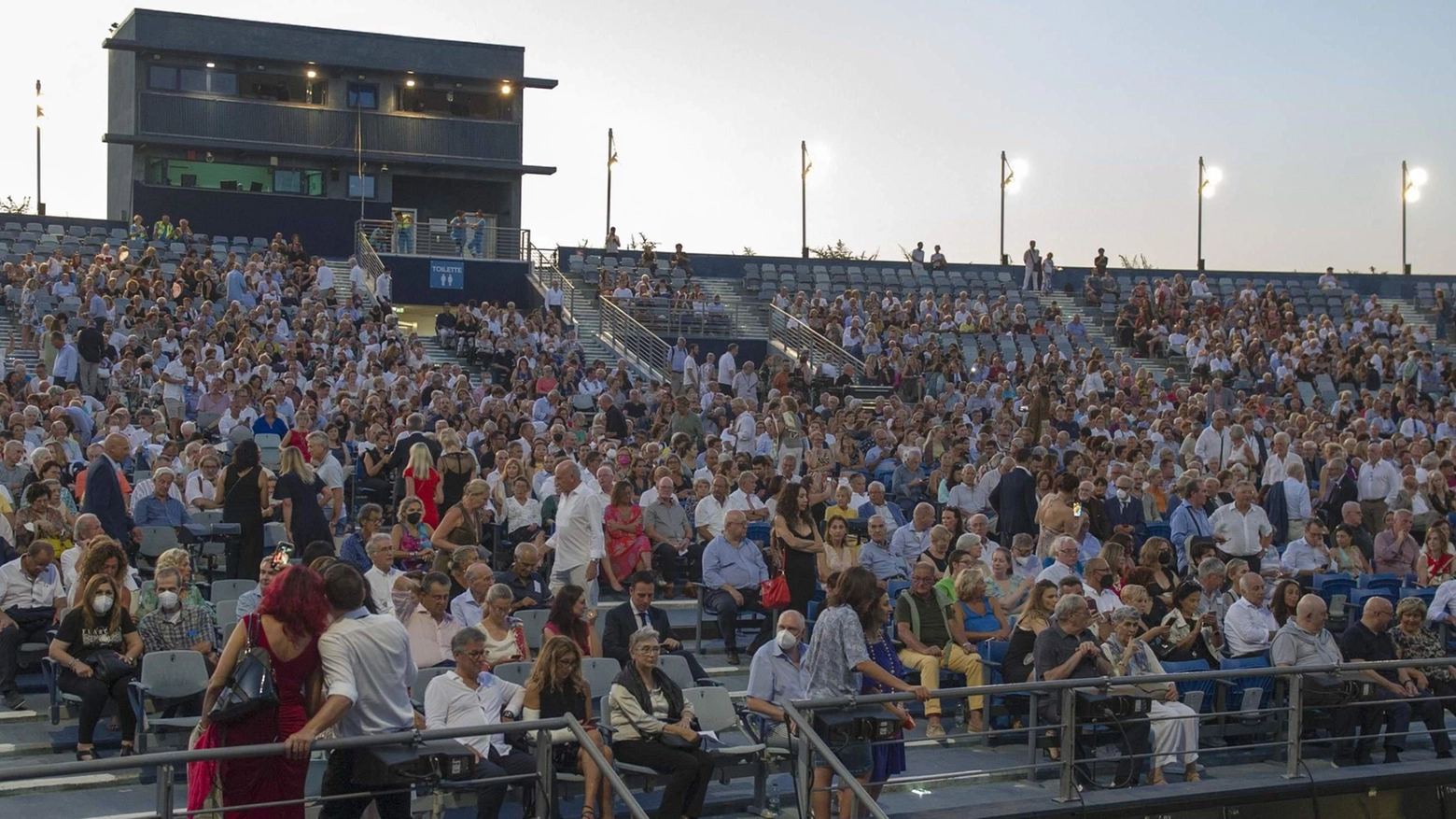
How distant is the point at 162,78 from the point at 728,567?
27.3 meters

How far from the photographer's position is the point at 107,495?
1142 centimetres

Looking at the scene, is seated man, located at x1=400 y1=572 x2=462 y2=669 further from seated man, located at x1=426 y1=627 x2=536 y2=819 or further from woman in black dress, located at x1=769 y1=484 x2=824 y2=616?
woman in black dress, located at x1=769 y1=484 x2=824 y2=616

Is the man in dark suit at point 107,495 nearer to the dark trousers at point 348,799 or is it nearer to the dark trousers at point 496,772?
the dark trousers at point 496,772

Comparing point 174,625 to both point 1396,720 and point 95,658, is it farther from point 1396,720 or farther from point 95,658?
point 1396,720

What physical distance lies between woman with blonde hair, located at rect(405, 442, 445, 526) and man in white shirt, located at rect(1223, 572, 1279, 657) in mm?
6228

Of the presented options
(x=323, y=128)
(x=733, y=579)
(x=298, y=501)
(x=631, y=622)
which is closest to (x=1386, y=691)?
(x=733, y=579)

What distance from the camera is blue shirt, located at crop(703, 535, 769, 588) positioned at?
12180 mm

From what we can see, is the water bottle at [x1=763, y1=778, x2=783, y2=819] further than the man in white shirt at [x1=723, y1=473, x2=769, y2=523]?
No

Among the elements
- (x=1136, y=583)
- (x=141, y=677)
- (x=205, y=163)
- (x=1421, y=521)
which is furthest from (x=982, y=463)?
(x=205, y=163)

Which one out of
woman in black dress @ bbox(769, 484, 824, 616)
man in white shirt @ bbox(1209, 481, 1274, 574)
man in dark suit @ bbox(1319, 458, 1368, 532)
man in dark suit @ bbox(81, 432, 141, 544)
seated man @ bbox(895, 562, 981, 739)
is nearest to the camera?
seated man @ bbox(895, 562, 981, 739)

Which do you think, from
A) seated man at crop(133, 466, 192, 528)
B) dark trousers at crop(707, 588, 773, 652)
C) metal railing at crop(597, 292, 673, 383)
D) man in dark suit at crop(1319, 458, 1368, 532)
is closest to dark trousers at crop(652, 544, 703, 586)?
dark trousers at crop(707, 588, 773, 652)

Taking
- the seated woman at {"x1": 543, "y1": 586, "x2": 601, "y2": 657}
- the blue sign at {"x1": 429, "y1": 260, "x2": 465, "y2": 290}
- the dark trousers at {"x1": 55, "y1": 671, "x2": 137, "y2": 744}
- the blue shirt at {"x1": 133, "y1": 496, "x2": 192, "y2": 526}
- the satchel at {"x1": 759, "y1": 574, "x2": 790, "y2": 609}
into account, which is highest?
the blue sign at {"x1": 429, "y1": 260, "x2": 465, "y2": 290}

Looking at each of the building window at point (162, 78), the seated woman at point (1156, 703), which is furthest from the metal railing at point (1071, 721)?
the building window at point (162, 78)

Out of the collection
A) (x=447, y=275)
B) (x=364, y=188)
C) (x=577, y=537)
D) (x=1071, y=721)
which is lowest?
(x=1071, y=721)
